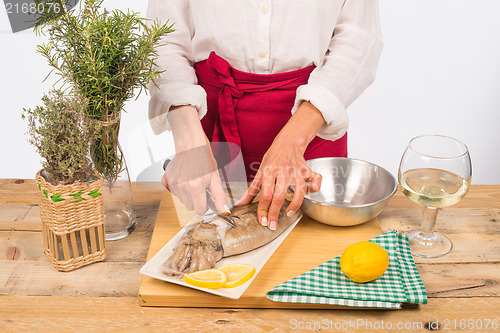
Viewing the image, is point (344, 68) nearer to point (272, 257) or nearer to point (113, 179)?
point (272, 257)

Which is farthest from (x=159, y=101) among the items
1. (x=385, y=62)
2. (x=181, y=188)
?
(x=385, y=62)

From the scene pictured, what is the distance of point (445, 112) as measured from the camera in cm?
385

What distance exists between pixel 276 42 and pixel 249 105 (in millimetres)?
243

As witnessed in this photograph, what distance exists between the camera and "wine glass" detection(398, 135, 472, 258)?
1.34 m

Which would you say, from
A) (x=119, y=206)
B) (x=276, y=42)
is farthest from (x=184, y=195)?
(x=276, y=42)

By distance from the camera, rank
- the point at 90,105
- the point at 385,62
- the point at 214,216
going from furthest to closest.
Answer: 1. the point at 385,62
2. the point at 214,216
3. the point at 90,105

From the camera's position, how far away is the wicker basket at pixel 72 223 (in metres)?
1.26

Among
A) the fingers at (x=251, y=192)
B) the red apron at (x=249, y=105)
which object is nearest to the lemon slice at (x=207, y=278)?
the fingers at (x=251, y=192)

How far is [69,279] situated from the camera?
51.8 inches

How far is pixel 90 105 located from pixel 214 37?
64cm

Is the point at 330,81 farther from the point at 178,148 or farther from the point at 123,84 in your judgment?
the point at 123,84

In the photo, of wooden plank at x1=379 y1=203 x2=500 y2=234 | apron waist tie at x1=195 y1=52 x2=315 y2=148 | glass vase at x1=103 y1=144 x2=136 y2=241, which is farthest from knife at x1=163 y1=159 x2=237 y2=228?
wooden plank at x1=379 y1=203 x2=500 y2=234

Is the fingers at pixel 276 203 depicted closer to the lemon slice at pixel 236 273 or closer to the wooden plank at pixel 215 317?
the lemon slice at pixel 236 273

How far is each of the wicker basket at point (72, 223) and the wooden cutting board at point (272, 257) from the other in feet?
0.53
